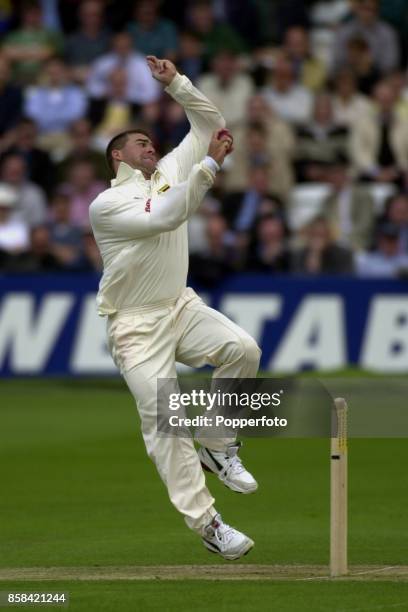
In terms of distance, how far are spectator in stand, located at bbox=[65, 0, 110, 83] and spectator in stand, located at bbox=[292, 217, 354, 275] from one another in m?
5.14

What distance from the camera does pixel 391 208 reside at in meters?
19.1

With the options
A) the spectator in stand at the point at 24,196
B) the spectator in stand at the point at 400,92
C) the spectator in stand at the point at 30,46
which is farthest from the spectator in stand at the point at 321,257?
the spectator in stand at the point at 30,46

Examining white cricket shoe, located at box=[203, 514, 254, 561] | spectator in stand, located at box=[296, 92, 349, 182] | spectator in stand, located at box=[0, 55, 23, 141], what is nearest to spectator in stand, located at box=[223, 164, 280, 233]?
spectator in stand, located at box=[296, 92, 349, 182]

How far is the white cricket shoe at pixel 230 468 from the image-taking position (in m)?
9.20

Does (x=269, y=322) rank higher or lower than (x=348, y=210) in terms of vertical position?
lower

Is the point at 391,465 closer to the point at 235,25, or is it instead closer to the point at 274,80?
the point at 274,80

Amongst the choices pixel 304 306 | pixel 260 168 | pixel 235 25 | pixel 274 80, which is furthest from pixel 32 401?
pixel 235 25

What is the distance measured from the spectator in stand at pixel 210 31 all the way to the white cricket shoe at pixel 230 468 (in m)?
13.1

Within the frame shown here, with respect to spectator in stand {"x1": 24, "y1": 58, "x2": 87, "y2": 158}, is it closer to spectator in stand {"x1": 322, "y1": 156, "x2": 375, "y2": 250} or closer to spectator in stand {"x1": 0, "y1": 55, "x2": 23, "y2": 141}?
spectator in stand {"x1": 0, "y1": 55, "x2": 23, "y2": 141}

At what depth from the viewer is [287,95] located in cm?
2119

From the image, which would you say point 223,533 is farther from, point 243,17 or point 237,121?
point 243,17

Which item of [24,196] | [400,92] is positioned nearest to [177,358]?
[24,196]

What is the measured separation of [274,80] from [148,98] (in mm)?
1716

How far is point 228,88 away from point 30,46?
122 inches
